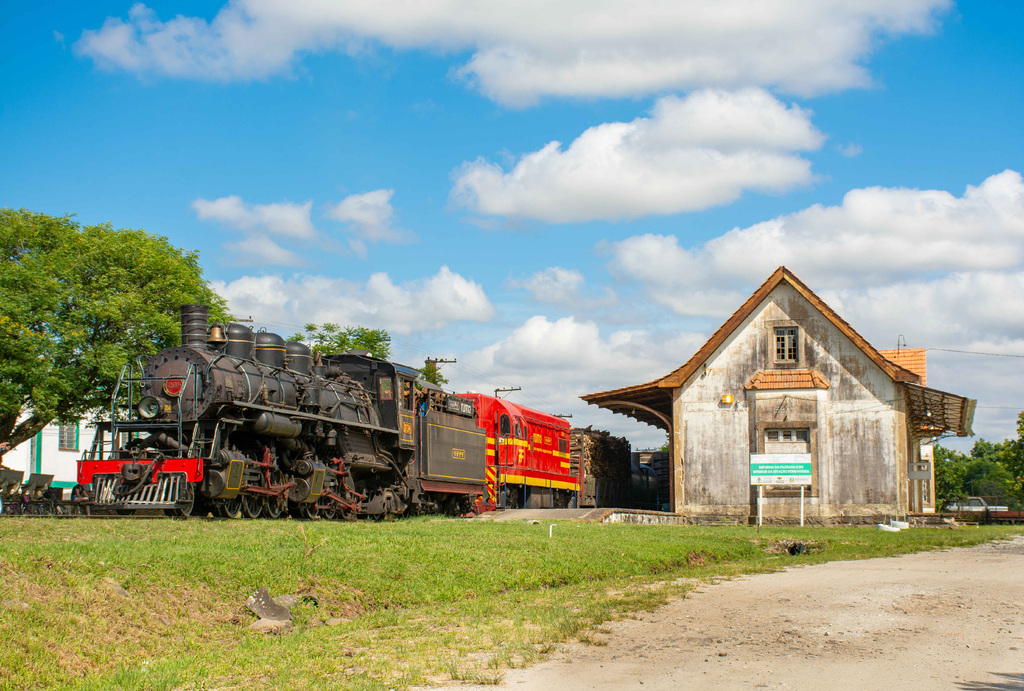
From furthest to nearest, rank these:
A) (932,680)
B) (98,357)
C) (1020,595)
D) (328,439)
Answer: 1. (98,357)
2. (328,439)
3. (1020,595)
4. (932,680)

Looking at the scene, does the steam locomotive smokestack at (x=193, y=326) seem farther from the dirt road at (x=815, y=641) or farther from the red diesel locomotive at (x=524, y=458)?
the dirt road at (x=815, y=641)

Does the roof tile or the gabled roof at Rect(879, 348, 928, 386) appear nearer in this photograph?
the roof tile

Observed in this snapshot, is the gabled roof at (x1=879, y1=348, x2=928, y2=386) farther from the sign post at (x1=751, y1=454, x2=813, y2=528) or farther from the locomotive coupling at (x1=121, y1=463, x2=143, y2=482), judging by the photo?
the locomotive coupling at (x1=121, y1=463, x2=143, y2=482)

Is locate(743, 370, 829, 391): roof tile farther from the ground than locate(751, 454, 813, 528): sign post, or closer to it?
farther from the ground

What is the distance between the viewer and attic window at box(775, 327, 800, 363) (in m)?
29.3

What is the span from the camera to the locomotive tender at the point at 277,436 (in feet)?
55.8

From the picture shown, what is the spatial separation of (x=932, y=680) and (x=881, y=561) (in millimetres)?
10069

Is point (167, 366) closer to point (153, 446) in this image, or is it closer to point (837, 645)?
point (153, 446)

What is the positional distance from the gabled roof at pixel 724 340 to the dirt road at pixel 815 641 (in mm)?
16681

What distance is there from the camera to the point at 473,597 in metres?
11.1

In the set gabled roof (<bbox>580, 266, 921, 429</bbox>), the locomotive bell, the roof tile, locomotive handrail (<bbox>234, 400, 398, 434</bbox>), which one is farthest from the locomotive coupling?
the roof tile

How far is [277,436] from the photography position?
61.6ft

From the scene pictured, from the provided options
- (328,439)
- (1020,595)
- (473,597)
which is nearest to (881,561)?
(1020,595)

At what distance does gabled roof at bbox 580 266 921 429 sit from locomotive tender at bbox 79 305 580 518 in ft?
18.8
